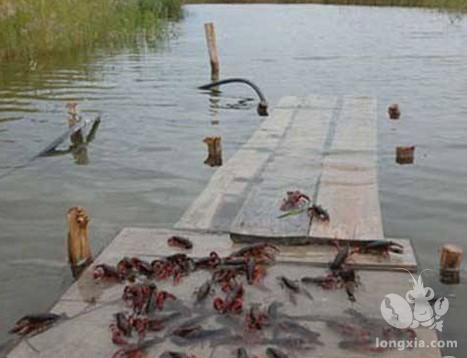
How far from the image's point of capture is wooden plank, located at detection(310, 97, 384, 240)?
6.61 metres

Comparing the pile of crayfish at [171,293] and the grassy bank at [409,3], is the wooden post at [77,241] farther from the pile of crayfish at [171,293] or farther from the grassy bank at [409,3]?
the grassy bank at [409,3]

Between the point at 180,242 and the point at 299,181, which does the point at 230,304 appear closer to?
the point at 180,242

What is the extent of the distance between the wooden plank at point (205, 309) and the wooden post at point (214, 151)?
405 centimetres

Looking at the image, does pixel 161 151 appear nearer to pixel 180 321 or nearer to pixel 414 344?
pixel 180 321

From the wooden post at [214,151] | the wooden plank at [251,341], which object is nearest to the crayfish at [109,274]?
the wooden plank at [251,341]

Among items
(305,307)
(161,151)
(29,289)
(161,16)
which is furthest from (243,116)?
(161,16)

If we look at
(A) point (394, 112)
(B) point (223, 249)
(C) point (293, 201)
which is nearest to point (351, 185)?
(C) point (293, 201)

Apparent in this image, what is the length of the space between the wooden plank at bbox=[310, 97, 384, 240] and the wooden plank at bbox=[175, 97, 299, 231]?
3.03ft

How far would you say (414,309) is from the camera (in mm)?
5195

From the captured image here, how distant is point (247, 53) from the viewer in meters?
24.4

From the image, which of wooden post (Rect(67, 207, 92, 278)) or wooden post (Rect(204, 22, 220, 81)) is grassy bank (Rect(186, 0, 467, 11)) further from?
wooden post (Rect(67, 207, 92, 278))

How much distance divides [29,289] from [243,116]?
844cm

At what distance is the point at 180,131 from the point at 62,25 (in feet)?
35.8

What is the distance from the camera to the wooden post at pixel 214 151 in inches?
409
